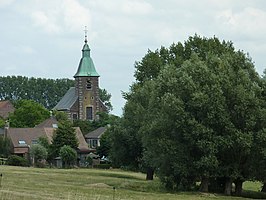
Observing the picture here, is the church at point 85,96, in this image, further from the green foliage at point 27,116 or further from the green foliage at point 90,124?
the green foliage at point 27,116

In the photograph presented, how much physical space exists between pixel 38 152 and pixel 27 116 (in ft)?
122

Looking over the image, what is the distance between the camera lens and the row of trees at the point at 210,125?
47.4 meters

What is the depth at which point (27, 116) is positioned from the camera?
136250mm

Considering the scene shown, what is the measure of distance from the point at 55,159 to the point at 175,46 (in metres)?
34.7

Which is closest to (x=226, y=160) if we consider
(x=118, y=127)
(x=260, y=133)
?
(x=260, y=133)

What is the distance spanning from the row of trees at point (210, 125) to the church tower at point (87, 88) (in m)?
109

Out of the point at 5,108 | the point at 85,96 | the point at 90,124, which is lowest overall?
the point at 90,124

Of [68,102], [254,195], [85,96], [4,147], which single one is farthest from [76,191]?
[68,102]

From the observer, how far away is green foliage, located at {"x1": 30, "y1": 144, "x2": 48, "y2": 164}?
99.7 m

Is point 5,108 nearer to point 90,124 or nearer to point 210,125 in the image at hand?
point 90,124

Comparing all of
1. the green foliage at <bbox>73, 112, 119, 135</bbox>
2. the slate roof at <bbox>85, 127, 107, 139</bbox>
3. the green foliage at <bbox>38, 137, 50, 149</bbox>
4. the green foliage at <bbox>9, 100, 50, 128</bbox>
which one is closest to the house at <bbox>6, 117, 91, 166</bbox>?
the green foliage at <bbox>38, 137, 50, 149</bbox>

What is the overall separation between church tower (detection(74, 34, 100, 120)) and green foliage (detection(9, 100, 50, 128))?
23154 mm

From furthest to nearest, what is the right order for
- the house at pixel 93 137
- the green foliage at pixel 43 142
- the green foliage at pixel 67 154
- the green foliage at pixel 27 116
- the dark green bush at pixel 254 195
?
the green foliage at pixel 27 116 < the house at pixel 93 137 < the green foliage at pixel 43 142 < the green foliage at pixel 67 154 < the dark green bush at pixel 254 195

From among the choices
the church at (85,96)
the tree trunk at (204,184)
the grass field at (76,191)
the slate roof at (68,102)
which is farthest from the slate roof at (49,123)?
the tree trunk at (204,184)
